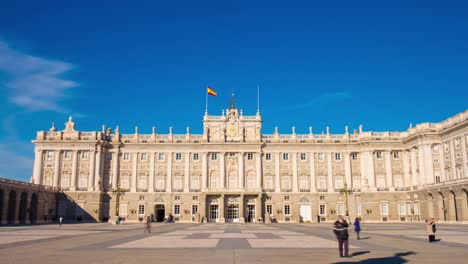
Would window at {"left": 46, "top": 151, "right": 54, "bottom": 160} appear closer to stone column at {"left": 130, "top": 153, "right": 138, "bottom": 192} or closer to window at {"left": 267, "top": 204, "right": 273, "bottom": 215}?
stone column at {"left": 130, "top": 153, "right": 138, "bottom": 192}

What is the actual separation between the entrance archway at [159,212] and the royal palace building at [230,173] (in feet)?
0.60

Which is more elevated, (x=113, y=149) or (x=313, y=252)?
(x=113, y=149)

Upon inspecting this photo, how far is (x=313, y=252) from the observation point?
20.9 metres

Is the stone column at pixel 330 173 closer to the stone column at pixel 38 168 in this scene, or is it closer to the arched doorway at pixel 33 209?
the arched doorway at pixel 33 209

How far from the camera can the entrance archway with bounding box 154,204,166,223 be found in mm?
81481

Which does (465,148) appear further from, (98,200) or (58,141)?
(58,141)

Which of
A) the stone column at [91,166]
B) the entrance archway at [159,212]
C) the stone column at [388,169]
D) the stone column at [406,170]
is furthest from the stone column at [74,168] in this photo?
the stone column at [406,170]

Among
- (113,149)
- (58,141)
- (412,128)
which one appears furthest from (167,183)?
(412,128)

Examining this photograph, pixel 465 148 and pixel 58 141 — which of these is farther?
pixel 58 141

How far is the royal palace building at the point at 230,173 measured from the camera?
79.4m

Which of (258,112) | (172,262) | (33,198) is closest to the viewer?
(172,262)

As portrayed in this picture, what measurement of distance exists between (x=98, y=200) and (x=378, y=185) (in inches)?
1964

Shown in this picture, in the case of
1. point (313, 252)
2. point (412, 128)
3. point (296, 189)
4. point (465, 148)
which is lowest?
point (313, 252)

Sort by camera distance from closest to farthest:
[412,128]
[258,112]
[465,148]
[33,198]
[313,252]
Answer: [313,252] < [465,148] < [33,198] < [412,128] < [258,112]
